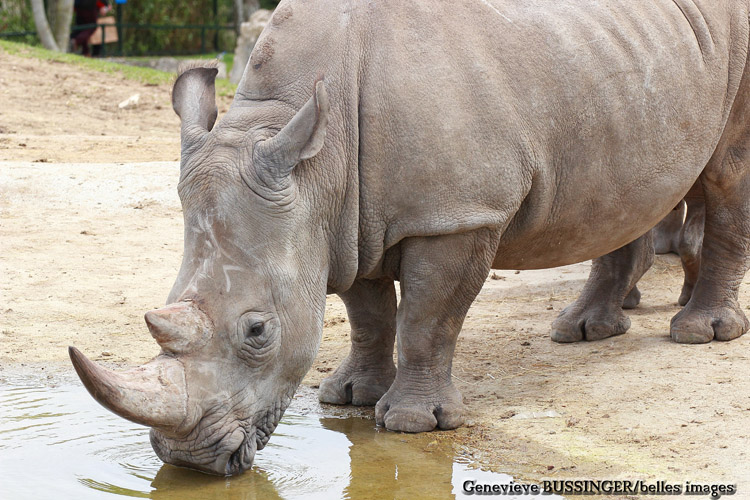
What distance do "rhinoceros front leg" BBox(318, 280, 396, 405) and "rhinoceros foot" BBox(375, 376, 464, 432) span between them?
350 millimetres

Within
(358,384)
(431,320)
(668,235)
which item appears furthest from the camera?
(668,235)

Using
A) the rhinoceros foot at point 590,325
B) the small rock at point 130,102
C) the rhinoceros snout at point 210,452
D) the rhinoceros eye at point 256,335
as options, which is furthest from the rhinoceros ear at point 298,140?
the small rock at point 130,102

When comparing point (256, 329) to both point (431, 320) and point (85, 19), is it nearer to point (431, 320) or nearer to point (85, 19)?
point (431, 320)

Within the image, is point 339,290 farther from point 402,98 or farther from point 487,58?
point 487,58

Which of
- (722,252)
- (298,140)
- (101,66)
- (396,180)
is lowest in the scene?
(101,66)

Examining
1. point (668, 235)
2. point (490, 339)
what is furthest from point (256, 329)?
point (668, 235)

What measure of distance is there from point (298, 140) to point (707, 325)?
2.90 metres

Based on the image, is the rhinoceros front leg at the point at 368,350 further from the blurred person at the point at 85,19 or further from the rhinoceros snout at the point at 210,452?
the blurred person at the point at 85,19

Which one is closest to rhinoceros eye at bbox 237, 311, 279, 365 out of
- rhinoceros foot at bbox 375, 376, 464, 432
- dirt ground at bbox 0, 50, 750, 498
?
rhinoceros foot at bbox 375, 376, 464, 432

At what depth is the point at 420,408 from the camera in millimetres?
4840

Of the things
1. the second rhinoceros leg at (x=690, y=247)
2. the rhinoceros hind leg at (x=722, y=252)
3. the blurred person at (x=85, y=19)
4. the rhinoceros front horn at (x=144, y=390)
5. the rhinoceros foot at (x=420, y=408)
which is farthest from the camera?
the blurred person at (x=85, y=19)

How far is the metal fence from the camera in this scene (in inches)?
918

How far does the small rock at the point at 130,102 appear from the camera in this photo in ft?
47.5

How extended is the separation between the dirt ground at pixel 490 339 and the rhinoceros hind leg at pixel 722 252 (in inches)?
4.7
